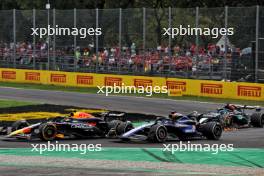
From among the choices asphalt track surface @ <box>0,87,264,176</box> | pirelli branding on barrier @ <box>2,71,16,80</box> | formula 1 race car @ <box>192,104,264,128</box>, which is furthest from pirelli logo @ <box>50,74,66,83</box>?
formula 1 race car @ <box>192,104,264,128</box>

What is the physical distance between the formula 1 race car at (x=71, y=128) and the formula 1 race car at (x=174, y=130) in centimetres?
89

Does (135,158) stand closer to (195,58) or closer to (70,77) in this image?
(195,58)

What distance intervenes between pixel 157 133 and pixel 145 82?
18.2 metres

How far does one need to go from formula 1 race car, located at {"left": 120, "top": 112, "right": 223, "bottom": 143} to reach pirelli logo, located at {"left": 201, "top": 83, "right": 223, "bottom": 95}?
45.4ft

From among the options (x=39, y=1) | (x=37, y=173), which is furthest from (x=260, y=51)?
(x=39, y=1)

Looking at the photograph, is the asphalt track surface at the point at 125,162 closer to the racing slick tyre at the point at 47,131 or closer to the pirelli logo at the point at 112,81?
the racing slick tyre at the point at 47,131

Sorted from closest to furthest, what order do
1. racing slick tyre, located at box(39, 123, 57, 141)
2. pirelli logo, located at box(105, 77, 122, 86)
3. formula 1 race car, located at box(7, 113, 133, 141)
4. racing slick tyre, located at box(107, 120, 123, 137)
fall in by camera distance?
racing slick tyre, located at box(39, 123, 57, 141)
formula 1 race car, located at box(7, 113, 133, 141)
racing slick tyre, located at box(107, 120, 123, 137)
pirelli logo, located at box(105, 77, 122, 86)

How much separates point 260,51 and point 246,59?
2.43ft

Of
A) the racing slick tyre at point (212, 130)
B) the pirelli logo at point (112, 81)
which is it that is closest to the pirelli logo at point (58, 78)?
the pirelli logo at point (112, 81)

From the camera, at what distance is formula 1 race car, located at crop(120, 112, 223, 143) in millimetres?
17734

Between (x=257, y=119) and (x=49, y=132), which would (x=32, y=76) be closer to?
(x=257, y=119)

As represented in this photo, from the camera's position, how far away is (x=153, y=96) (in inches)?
1329

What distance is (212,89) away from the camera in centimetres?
3309

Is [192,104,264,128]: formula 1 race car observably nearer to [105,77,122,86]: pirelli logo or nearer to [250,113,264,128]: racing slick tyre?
[250,113,264,128]: racing slick tyre
